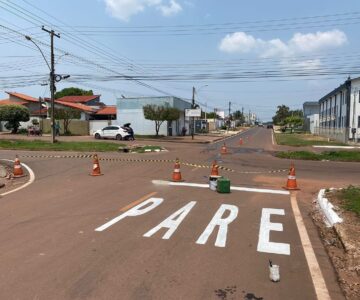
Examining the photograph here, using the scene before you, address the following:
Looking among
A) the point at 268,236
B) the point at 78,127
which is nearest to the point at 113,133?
the point at 78,127

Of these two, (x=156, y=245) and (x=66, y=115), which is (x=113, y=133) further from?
(x=156, y=245)

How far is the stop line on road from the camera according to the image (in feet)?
21.5

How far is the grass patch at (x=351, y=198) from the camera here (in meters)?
8.88

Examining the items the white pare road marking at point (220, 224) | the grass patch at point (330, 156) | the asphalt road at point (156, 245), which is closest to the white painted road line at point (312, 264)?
the asphalt road at point (156, 245)

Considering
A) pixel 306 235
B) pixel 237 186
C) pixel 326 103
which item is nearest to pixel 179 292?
pixel 306 235

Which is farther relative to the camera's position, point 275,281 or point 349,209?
point 349,209

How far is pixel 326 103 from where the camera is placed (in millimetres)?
71812

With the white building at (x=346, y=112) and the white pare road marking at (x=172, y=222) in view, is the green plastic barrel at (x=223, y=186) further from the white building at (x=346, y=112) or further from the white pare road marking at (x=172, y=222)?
the white building at (x=346, y=112)

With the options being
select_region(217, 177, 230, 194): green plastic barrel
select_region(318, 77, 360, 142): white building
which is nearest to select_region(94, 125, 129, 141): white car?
select_region(318, 77, 360, 142): white building

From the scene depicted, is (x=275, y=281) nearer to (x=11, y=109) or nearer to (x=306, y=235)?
(x=306, y=235)

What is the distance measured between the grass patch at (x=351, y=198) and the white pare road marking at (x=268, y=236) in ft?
4.75

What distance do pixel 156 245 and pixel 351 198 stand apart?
19.1 ft

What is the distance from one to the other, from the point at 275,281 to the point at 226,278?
1.95 ft

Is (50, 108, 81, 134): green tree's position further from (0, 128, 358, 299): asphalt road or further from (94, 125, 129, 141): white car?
(0, 128, 358, 299): asphalt road
